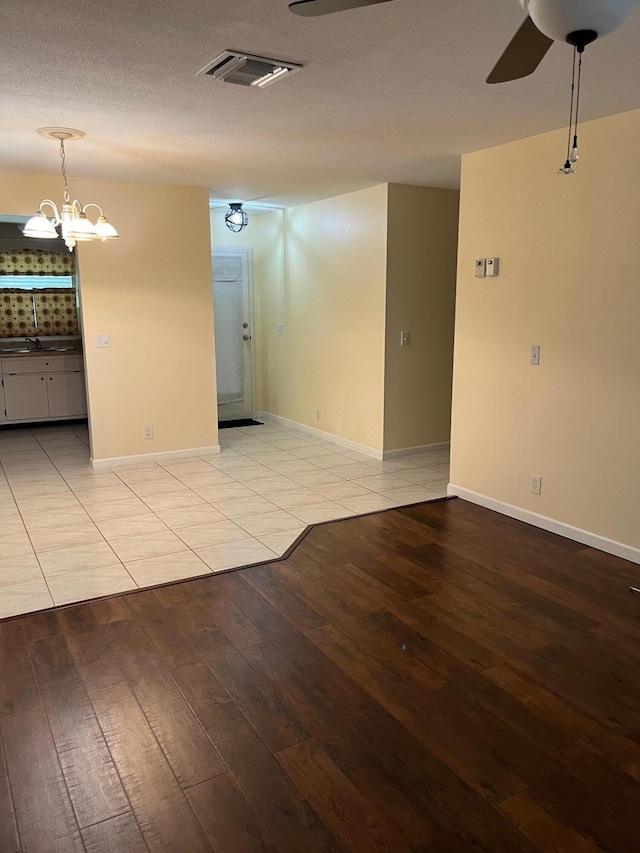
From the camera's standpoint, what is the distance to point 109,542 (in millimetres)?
3998

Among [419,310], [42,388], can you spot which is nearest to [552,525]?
[419,310]

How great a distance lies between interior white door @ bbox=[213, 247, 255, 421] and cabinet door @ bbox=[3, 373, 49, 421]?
2.01 metres

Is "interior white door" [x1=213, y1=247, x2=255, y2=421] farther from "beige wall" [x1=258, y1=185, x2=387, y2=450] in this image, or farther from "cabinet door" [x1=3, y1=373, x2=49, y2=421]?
"cabinet door" [x1=3, y1=373, x2=49, y2=421]

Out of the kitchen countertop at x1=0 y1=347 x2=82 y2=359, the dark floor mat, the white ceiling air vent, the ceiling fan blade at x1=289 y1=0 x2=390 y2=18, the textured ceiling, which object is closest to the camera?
the ceiling fan blade at x1=289 y1=0 x2=390 y2=18

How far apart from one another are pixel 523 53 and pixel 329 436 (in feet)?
16.8

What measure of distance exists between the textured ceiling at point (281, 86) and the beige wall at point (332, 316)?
127 centimetres

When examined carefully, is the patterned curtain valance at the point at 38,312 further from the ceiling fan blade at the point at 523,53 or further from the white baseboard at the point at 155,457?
the ceiling fan blade at the point at 523,53

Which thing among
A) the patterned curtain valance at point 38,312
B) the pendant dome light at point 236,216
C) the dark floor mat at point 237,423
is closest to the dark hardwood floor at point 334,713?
the dark floor mat at point 237,423

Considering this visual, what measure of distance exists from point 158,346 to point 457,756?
4.52m

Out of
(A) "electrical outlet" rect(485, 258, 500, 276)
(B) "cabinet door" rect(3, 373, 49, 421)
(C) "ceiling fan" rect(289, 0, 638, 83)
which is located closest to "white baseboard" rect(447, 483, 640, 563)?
(A) "electrical outlet" rect(485, 258, 500, 276)

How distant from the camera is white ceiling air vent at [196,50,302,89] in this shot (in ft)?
8.35

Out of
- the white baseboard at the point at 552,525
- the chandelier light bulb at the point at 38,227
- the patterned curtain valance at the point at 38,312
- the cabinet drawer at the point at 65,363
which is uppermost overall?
the chandelier light bulb at the point at 38,227

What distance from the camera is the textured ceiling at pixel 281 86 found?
2.20 m

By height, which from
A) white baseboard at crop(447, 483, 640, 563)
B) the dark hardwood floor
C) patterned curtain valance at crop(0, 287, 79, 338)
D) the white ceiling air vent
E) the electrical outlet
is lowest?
the dark hardwood floor
